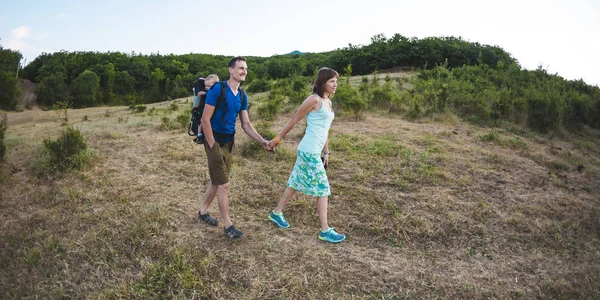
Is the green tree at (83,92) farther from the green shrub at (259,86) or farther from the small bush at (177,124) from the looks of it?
the small bush at (177,124)

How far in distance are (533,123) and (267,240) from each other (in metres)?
9.81

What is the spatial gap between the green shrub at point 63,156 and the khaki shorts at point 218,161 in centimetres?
340

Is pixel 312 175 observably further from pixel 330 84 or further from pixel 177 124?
pixel 177 124

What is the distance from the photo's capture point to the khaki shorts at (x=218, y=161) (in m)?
3.23

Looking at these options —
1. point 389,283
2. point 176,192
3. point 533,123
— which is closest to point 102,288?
point 176,192

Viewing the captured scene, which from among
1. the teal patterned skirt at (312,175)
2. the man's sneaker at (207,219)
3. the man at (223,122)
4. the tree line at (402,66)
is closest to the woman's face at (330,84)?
the teal patterned skirt at (312,175)

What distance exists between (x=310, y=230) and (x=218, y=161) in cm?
137

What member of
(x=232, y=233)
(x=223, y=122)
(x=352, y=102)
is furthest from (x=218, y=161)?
(x=352, y=102)

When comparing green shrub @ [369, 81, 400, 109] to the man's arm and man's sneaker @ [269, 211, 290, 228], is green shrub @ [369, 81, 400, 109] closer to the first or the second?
man's sneaker @ [269, 211, 290, 228]

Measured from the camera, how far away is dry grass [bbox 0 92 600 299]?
300cm

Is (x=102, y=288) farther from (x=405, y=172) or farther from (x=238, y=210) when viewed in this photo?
(x=405, y=172)

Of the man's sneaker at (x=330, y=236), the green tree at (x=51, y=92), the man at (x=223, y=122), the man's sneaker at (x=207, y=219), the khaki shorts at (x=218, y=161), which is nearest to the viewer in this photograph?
the man at (x=223, y=122)

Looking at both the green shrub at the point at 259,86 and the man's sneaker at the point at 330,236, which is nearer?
the man's sneaker at the point at 330,236

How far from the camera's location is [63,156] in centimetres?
548
